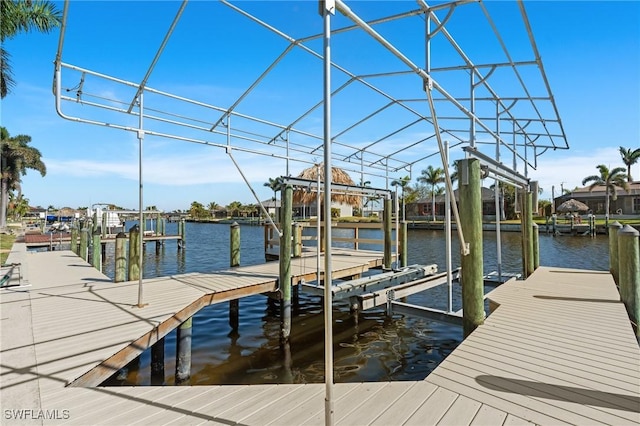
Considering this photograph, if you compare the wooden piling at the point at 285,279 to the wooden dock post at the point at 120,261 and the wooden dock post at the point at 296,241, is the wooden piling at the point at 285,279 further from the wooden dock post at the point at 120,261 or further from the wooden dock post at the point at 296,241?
the wooden dock post at the point at 120,261

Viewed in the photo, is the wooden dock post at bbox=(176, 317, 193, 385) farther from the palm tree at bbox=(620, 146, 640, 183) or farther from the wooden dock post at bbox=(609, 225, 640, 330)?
the palm tree at bbox=(620, 146, 640, 183)

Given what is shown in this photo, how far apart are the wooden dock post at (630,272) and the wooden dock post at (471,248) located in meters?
3.18

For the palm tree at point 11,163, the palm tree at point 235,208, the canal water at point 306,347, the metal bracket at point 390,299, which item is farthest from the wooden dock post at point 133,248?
the palm tree at point 235,208

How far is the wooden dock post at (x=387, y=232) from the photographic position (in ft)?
38.5

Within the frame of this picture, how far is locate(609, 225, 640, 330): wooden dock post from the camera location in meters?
6.34

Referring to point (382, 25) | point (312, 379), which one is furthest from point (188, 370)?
point (382, 25)

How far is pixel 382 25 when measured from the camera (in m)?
5.97

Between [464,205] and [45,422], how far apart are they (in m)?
5.78

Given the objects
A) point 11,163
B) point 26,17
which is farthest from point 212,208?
point 26,17

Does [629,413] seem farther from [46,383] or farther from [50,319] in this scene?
[50,319]

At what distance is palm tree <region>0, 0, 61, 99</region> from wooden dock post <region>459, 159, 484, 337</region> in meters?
19.2

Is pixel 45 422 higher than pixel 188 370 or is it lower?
higher

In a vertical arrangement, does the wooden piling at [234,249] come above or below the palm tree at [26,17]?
below

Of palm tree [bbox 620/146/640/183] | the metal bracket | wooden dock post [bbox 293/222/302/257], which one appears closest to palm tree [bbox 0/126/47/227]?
wooden dock post [bbox 293/222/302/257]
